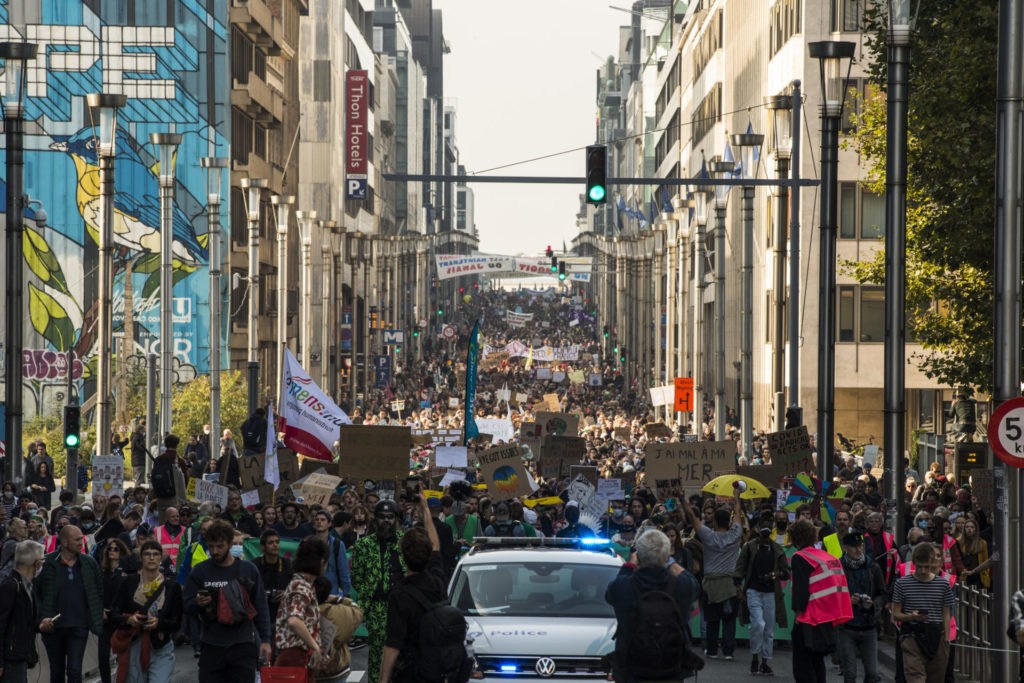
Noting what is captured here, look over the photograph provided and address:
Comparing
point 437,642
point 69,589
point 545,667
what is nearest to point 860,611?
point 545,667

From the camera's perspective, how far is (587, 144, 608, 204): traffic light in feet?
88.9

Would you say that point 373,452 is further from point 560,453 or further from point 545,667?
point 545,667

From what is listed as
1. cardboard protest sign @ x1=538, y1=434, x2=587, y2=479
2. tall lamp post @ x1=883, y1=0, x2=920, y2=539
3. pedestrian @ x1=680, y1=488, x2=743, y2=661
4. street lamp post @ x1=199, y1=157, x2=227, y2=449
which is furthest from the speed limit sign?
street lamp post @ x1=199, y1=157, x2=227, y2=449

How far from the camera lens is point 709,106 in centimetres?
9219

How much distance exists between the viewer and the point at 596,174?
27.4 m

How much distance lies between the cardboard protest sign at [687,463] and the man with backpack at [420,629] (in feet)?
58.9

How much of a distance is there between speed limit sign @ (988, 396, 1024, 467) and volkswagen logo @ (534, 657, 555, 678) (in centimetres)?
378

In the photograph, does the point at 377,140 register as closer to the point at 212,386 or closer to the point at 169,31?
the point at 169,31

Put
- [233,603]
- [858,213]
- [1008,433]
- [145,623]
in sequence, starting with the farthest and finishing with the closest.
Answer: [858,213], [1008,433], [145,623], [233,603]

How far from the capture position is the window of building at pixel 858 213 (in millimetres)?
59250

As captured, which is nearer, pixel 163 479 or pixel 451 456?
pixel 163 479

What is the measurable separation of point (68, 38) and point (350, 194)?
4931cm

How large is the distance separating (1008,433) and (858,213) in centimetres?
4552

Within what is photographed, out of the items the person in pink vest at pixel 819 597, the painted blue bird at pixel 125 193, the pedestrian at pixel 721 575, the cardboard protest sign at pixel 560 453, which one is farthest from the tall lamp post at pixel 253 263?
the person in pink vest at pixel 819 597
